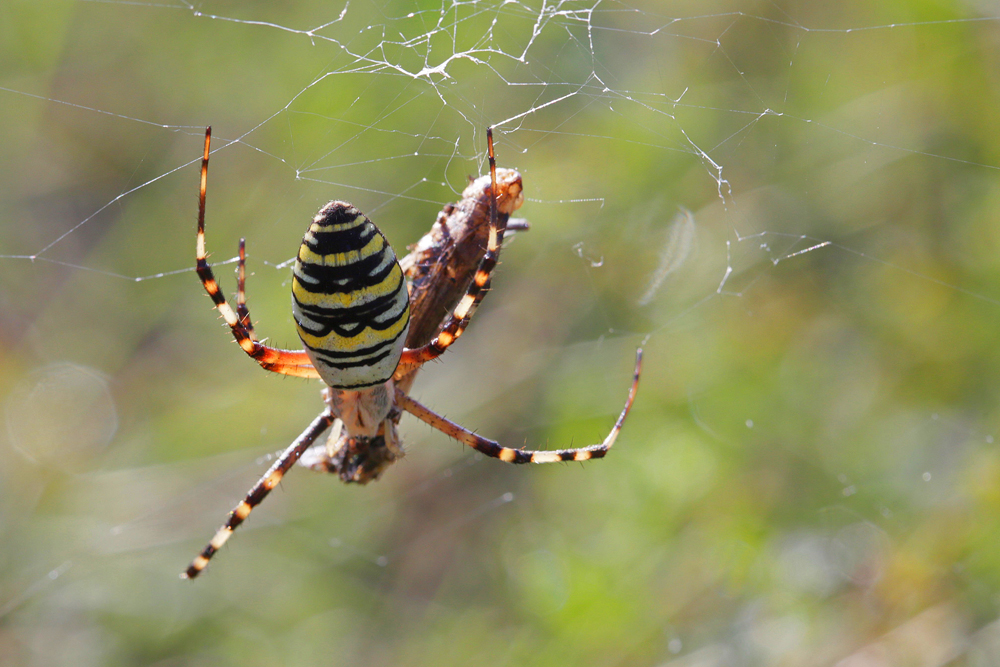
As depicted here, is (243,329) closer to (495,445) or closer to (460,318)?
(460,318)

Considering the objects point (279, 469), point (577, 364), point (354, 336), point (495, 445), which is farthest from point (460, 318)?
point (577, 364)

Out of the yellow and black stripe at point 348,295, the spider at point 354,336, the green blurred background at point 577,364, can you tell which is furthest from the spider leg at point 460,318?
the green blurred background at point 577,364

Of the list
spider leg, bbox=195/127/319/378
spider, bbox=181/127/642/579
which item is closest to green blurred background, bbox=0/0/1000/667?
spider, bbox=181/127/642/579

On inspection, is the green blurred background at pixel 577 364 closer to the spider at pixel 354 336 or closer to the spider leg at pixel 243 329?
the spider at pixel 354 336

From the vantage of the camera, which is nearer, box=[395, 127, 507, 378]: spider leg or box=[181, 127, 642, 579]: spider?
box=[181, 127, 642, 579]: spider

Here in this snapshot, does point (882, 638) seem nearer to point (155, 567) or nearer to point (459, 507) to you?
point (459, 507)

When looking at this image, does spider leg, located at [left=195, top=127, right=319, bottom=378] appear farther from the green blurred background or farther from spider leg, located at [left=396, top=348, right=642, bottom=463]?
the green blurred background

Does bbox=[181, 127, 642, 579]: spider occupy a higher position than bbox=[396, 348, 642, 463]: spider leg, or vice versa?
bbox=[181, 127, 642, 579]: spider
